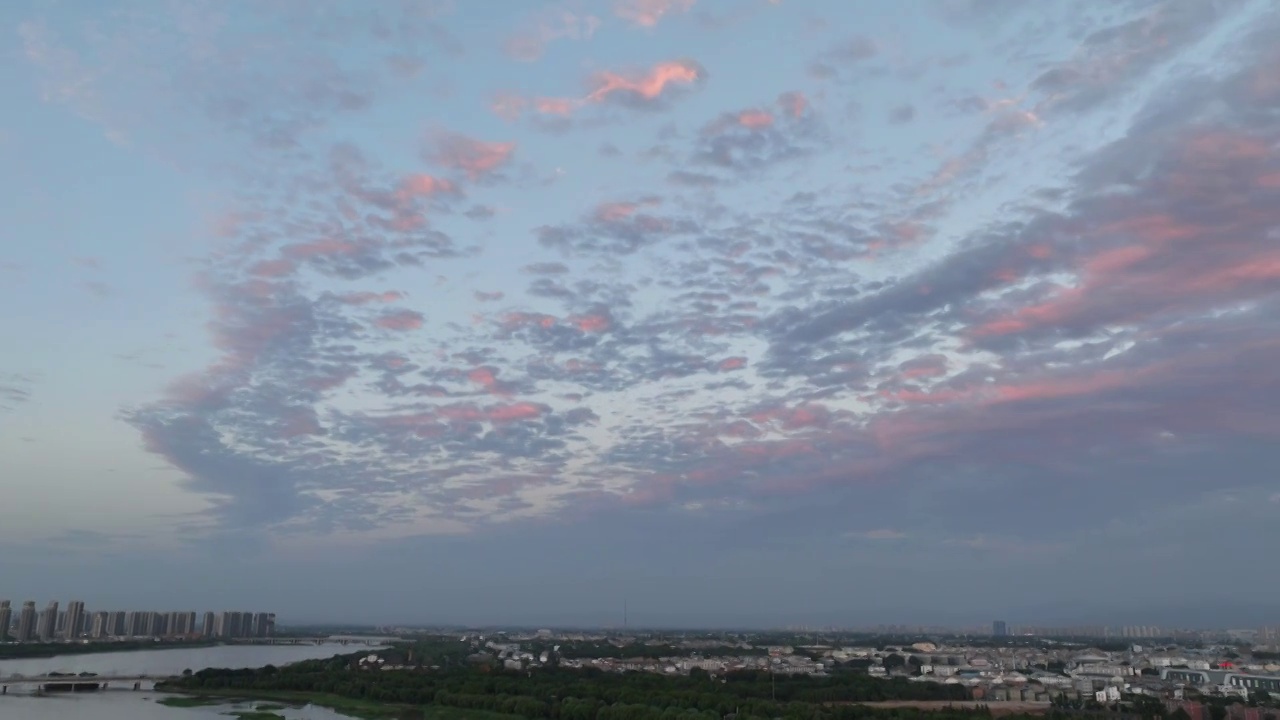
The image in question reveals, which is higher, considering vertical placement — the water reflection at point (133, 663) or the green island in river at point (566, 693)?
the green island in river at point (566, 693)

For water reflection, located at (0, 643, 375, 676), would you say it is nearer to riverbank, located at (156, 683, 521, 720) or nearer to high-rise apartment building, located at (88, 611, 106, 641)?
riverbank, located at (156, 683, 521, 720)

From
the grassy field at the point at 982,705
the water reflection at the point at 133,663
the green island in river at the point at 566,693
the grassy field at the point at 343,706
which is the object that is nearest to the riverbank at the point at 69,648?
the water reflection at the point at 133,663

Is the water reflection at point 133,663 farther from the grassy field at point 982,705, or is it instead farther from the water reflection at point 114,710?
the grassy field at point 982,705

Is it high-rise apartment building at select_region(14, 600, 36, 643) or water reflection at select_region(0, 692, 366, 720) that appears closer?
water reflection at select_region(0, 692, 366, 720)

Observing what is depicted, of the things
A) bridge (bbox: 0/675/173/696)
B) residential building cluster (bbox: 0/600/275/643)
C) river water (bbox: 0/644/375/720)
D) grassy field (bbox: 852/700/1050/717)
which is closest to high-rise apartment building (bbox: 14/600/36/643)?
residential building cluster (bbox: 0/600/275/643)

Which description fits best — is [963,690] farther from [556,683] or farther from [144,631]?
[144,631]

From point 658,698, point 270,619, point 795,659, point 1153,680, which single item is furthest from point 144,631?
point 1153,680

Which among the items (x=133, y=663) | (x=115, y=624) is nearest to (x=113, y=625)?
(x=115, y=624)

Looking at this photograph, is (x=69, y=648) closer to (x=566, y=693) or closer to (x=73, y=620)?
(x=73, y=620)
